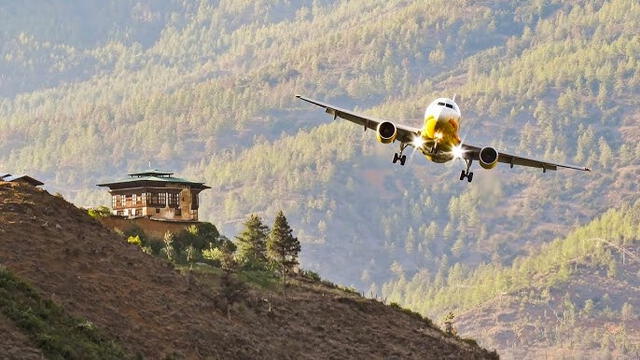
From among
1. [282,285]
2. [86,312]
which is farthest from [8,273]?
[282,285]

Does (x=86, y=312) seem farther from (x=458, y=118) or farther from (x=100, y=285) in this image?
(x=458, y=118)

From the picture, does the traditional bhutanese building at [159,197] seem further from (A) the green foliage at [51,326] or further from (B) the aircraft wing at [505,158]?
(A) the green foliage at [51,326]

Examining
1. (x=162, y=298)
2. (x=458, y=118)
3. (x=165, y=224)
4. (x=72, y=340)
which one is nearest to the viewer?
(x=72, y=340)

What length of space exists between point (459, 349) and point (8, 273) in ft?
185

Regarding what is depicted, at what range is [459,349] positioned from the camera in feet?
445

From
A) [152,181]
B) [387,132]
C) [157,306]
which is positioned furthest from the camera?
[152,181]

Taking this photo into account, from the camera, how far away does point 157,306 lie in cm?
10644

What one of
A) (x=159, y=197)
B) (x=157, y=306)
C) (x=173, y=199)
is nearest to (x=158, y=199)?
(x=159, y=197)

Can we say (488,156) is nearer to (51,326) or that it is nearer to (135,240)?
(51,326)

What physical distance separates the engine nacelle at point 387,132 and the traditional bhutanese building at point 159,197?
255 ft

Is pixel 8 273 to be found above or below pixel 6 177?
below

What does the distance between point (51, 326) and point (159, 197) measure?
267 feet

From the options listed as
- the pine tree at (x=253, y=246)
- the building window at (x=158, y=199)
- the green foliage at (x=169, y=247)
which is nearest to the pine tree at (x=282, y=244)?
the pine tree at (x=253, y=246)

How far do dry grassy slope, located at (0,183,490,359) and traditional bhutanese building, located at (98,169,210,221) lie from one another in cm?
3353
